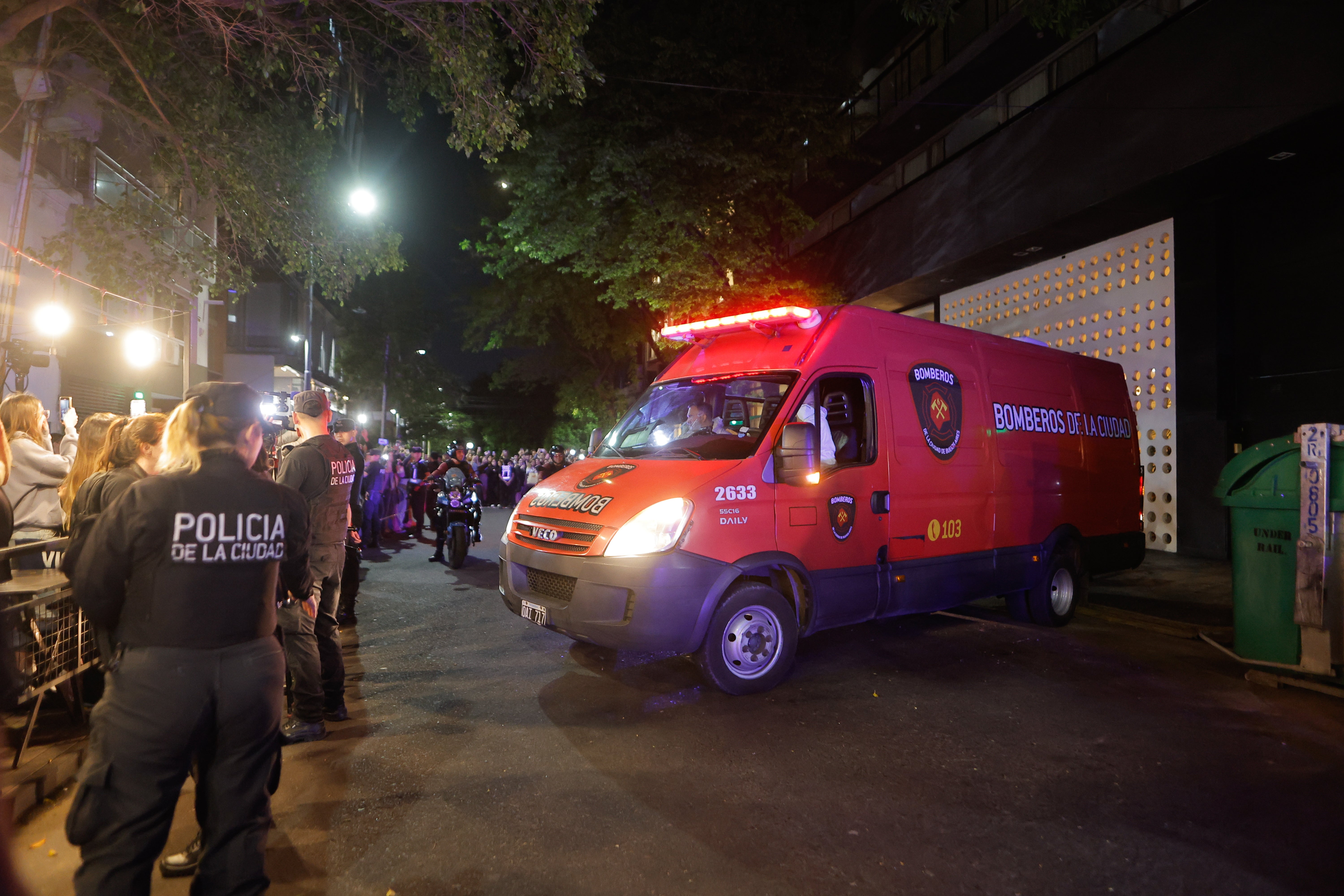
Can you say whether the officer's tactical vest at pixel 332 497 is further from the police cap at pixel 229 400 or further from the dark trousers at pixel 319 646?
the police cap at pixel 229 400

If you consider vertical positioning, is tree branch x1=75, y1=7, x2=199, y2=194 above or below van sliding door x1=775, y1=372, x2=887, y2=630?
above

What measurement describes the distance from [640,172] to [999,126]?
679 cm

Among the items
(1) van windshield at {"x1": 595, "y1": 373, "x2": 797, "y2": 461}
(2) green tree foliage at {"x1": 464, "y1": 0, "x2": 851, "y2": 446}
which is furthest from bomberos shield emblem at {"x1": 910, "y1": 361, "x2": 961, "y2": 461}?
(2) green tree foliage at {"x1": 464, "y1": 0, "x2": 851, "y2": 446}

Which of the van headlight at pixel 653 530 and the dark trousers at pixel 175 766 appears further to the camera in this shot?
the van headlight at pixel 653 530

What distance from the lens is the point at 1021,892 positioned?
284cm

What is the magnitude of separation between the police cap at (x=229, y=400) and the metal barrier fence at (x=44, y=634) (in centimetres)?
169

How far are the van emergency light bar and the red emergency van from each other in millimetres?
19

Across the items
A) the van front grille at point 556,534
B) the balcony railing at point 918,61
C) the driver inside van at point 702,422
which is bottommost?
the van front grille at point 556,534

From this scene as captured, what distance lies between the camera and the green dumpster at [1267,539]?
5281mm

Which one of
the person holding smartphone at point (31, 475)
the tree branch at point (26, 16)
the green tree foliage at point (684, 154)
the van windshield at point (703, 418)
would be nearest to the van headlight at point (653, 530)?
the van windshield at point (703, 418)

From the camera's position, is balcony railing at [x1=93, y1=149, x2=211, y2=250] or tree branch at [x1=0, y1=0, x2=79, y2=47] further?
balcony railing at [x1=93, y1=149, x2=211, y2=250]

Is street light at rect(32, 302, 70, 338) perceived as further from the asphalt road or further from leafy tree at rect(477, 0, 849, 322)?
the asphalt road

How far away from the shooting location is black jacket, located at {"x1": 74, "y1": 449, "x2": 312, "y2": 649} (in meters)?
2.24

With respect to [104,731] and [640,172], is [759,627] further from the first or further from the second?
[640,172]
